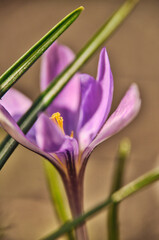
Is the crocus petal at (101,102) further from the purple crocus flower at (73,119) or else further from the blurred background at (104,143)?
the blurred background at (104,143)

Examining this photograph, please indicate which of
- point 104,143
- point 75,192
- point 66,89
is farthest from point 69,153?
point 104,143

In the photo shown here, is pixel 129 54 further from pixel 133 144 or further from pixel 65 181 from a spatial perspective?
pixel 65 181

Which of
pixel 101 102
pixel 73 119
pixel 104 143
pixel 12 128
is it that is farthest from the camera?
pixel 104 143

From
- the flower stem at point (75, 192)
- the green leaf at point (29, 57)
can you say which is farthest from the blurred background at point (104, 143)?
the green leaf at point (29, 57)

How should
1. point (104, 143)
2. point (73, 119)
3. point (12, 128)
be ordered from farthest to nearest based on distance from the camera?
point (104, 143) → point (73, 119) → point (12, 128)

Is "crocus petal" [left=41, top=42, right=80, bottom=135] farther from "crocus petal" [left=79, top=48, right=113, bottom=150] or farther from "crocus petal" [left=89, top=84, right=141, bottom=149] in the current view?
"crocus petal" [left=89, top=84, right=141, bottom=149]

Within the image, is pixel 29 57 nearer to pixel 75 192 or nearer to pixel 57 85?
pixel 57 85

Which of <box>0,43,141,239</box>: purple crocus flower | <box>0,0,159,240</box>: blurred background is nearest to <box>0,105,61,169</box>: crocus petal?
<box>0,43,141,239</box>: purple crocus flower
